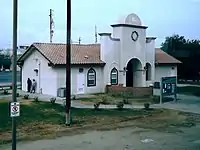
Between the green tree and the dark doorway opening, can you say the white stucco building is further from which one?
the green tree

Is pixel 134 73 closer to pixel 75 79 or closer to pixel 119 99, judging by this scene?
pixel 75 79

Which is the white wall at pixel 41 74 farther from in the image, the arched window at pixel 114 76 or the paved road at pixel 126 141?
the paved road at pixel 126 141

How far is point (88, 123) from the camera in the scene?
69.1 ft

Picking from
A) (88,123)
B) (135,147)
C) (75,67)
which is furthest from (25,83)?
(135,147)

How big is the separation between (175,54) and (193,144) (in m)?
46.0

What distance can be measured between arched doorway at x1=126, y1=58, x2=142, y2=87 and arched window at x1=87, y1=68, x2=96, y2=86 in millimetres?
5583

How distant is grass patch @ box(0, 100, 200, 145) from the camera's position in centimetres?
1839

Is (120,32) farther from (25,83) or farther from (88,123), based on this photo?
(88,123)

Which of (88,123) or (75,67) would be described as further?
(75,67)

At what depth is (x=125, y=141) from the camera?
1644 cm

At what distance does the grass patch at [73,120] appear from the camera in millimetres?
18391

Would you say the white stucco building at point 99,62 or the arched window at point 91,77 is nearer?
the white stucco building at point 99,62

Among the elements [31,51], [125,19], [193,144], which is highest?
[125,19]

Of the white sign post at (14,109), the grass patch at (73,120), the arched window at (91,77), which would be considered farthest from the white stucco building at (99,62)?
the white sign post at (14,109)
